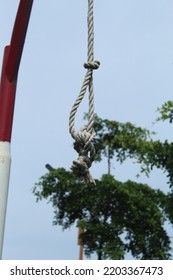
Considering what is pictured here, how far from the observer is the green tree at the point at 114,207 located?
1766 cm

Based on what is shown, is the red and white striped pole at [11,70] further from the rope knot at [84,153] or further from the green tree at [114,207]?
the green tree at [114,207]

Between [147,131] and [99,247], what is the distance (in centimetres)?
378

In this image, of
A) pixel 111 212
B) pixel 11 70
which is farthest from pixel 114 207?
pixel 11 70

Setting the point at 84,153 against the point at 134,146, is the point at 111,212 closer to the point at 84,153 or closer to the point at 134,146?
the point at 134,146

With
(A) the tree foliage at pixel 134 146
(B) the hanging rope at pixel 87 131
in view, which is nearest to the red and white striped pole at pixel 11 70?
(B) the hanging rope at pixel 87 131

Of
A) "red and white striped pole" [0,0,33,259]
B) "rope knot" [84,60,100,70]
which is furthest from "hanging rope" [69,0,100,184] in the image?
"red and white striped pole" [0,0,33,259]

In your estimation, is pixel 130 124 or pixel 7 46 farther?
pixel 130 124

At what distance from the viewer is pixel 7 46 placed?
3641 millimetres

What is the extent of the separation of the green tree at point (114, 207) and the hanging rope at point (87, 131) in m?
14.1

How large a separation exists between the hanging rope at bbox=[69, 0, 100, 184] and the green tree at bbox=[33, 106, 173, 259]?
14054 millimetres

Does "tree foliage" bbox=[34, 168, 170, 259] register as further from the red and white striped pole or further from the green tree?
the red and white striped pole
